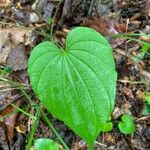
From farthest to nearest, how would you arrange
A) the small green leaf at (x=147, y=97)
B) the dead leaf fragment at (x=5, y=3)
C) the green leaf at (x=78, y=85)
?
the dead leaf fragment at (x=5, y=3), the small green leaf at (x=147, y=97), the green leaf at (x=78, y=85)

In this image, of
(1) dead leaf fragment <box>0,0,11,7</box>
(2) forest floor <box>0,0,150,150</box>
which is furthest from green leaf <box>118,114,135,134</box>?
(1) dead leaf fragment <box>0,0,11,7</box>

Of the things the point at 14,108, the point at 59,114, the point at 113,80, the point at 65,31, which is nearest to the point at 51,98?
the point at 59,114

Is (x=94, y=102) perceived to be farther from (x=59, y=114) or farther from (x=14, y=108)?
(x=14, y=108)

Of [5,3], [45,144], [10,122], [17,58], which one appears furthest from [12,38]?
[45,144]

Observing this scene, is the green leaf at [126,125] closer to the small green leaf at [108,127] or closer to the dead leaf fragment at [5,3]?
the small green leaf at [108,127]

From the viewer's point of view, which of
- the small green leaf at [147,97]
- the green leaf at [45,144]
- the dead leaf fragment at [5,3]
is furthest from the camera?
the dead leaf fragment at [5,3]

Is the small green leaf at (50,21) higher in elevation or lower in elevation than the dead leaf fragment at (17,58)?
higher

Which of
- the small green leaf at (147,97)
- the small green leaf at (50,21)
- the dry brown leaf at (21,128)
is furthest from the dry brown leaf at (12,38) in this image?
the small green leaf at (147,97)

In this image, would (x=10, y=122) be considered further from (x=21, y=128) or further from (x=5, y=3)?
(x=5, y=3)
